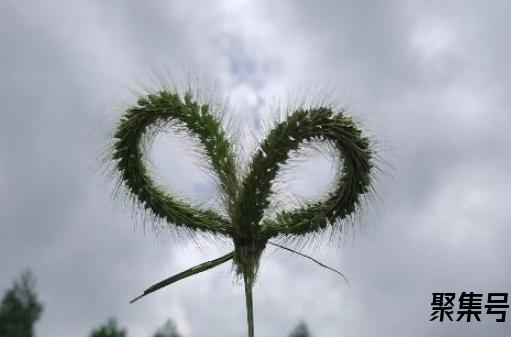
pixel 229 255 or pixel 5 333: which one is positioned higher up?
pixel 5 333

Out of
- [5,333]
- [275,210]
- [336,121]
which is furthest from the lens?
[5,333]

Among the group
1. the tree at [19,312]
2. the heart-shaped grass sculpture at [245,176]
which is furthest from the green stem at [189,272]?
the tree at [19,312]

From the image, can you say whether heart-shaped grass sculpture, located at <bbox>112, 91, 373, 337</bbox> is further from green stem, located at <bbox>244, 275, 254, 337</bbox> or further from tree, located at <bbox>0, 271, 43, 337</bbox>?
tree, located at <bbox>0, 271, 43, 337</bbox>

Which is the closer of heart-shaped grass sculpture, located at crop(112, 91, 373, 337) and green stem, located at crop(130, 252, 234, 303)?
heart-shaped grass sculpture, located at crop(112, 91, 373, 337)

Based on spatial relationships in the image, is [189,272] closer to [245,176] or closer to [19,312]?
[245,176]

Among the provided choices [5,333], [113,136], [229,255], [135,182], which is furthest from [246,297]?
[5,333]

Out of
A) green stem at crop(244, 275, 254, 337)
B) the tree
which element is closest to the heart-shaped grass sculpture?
green stem at crop(244, 275, 254, 337)

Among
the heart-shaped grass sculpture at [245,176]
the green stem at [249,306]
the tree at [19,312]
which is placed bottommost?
the green stem at [249,306]

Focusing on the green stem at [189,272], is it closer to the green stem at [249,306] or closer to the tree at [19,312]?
the green stem at [249,306]

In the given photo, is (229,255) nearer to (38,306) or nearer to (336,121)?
(336,121)
